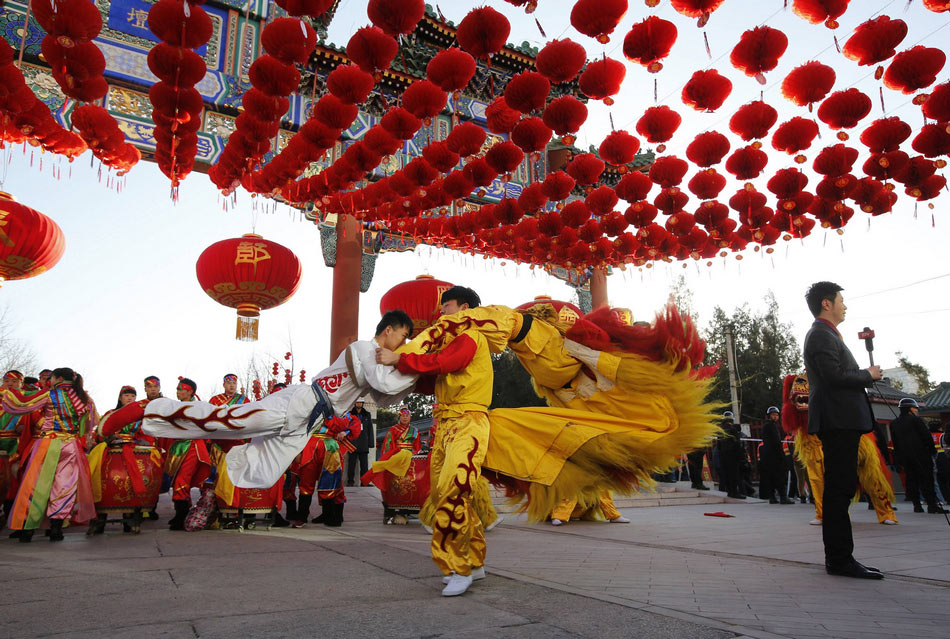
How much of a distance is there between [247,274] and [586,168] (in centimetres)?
493

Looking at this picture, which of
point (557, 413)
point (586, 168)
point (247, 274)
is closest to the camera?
point (557, 413)

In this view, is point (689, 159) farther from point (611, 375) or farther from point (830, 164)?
point (611, 375)

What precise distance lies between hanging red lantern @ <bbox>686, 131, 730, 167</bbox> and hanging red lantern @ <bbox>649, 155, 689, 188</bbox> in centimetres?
42

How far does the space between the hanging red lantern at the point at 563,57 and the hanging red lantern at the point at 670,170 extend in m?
1.83

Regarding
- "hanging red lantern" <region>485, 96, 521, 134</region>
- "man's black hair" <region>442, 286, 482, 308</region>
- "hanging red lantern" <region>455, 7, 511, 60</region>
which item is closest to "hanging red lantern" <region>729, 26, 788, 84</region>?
"hanging red lantern" <region>455, 7, 511, 60</region>

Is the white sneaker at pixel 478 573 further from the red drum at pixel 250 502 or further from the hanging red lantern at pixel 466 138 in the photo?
the hanging red lantern at pixel 466 138

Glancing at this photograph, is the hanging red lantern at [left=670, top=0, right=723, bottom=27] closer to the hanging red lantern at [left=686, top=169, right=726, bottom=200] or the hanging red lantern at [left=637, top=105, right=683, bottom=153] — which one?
the hanging red lantern at [left=637, top=105, right=683, bottom=153]

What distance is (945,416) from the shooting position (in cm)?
1875

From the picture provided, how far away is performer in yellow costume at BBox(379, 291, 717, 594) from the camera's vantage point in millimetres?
2871

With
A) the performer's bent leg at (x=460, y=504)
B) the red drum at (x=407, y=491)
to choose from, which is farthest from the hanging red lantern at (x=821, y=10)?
the red drum at (x=407, y=491)

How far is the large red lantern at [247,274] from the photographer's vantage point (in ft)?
27.4

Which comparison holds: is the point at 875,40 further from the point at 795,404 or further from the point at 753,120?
the point at 795,404

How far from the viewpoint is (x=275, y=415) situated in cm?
284

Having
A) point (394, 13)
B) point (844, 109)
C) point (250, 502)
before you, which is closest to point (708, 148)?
point (844, 109)
